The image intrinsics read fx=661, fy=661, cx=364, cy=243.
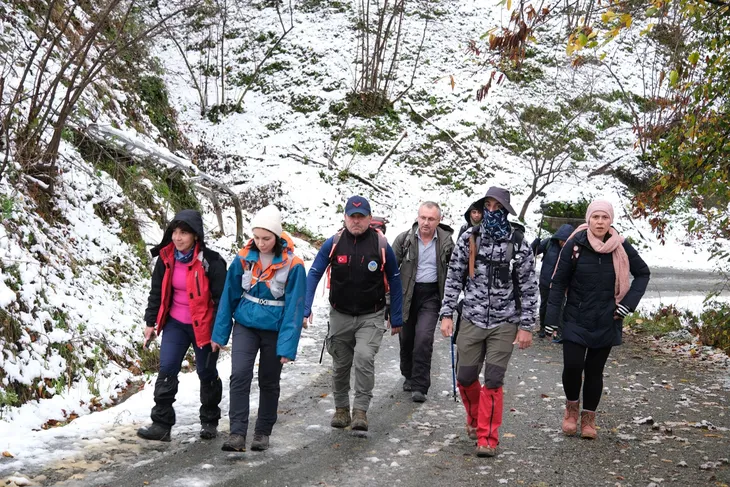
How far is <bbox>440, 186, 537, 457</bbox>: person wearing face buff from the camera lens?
18.5 feet

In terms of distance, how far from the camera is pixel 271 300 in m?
5.56

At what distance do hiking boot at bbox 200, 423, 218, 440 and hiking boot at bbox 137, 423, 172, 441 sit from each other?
0.29 metres

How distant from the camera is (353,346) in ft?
21.2

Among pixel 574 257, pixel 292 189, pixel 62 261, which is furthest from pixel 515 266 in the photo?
pixel 292 189

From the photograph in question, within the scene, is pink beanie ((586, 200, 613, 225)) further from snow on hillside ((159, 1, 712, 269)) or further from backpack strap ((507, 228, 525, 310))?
snow on hillside ((159, 1, 712, 269))

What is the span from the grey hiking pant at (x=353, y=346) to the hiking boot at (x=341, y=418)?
5cm

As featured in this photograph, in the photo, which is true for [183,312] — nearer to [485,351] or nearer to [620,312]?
[485,351]

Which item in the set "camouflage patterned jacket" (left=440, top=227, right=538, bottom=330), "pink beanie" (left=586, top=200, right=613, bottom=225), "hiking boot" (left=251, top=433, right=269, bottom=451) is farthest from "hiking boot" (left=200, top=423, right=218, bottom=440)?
"pink beanie" (left=586, top=200, right=613, bottom=225)

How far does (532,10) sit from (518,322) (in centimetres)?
255

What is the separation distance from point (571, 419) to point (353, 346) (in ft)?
7.11

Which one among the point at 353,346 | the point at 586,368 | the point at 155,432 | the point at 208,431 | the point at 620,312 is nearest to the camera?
the point at 155,432

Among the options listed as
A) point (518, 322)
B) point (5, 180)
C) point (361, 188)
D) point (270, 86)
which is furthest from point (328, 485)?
point (270, 86)

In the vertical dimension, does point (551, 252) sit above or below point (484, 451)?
above

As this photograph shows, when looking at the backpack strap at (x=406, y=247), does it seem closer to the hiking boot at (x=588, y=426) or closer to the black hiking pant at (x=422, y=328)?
the black hiking pant at (x=422, y=328)
